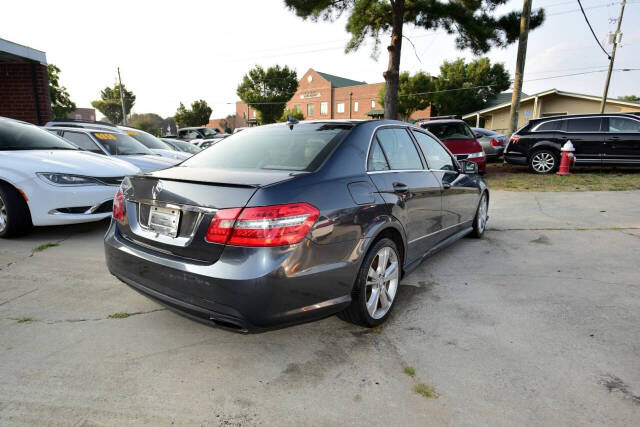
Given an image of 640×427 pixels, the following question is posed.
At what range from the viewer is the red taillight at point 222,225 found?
6.64 ft

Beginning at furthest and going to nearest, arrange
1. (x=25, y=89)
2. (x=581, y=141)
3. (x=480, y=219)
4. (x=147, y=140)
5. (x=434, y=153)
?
(x=25, y=89)
(x=581, y=141)
(x=147, y=140)
(x=480, y=219)
(x=434, y=153)

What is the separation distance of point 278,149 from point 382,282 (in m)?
1.25

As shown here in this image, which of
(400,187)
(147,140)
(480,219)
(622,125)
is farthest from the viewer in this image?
(622,125)

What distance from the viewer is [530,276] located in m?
3.77

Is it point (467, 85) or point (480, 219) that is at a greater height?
point (467, 85)

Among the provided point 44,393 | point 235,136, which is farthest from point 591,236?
point 44,393

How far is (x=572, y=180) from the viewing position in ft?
33.1

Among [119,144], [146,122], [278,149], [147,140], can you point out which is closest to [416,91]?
[147,140]

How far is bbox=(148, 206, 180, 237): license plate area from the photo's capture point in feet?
7.31

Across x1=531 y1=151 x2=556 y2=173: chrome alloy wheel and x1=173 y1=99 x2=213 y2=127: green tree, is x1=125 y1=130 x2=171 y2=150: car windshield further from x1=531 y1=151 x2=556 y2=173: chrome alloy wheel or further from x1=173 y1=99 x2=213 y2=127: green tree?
x1=173 y1=99 x2=213 y2=127: green tree

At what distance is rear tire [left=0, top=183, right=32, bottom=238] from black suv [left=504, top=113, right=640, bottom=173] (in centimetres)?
1188

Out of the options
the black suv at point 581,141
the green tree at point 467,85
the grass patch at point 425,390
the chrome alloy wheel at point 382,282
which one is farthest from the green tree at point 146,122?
the grass patch at point 425,390

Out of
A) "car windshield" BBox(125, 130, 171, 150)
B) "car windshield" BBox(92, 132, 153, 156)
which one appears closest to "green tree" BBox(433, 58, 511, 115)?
"car windshield" BBox(125, 130, 171, 150)

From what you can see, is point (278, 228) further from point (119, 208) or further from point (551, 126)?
point (551, 126)
